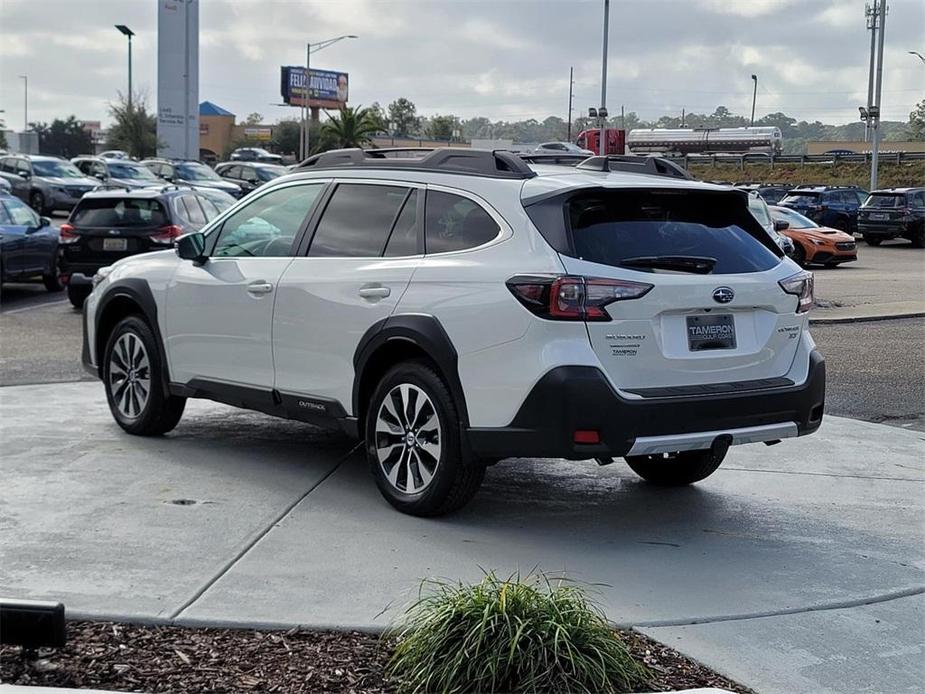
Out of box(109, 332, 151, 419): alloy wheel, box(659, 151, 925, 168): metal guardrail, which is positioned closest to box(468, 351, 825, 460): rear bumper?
box(109, 332, 151, 419): alloy wheel

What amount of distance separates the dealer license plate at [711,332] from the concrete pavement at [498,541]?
1.00 metres

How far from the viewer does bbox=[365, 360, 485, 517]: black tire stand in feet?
20.0

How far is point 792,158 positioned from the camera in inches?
2830

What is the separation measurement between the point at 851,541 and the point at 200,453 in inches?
158

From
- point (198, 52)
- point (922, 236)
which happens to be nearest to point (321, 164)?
point (922, 236)

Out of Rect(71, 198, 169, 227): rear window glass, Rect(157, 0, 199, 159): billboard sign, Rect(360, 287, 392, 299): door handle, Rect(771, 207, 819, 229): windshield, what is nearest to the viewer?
Rect(360, 287, 392, 299): door handle

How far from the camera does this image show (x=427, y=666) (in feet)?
13.4

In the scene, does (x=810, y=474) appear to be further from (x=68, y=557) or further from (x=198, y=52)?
(x=198, y=52)

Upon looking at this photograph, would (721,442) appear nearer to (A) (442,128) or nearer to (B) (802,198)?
(B) (802,198)

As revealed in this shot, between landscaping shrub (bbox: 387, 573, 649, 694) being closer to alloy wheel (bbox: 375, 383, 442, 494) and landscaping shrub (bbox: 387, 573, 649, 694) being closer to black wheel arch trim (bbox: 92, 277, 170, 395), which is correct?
alloy wheel (bbox: 375, 383, 442, 494)

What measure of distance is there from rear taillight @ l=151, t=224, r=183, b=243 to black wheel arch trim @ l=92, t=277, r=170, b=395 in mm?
7769

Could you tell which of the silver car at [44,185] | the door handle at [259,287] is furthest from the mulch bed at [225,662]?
the silver car at [44,185]

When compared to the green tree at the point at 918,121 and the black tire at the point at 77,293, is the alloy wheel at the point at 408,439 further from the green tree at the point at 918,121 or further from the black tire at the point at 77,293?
the green tree at the point at 918,121

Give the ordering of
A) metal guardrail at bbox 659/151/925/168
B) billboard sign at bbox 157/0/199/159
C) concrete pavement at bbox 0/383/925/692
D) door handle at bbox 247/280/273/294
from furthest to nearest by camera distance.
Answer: billboard sign at bbox 157/0/199/159
metal guardrail at bbox 659/151/925/168
door handle at bbox 247/280/273/294
concrete pavement at bbox 0/383/925/692
